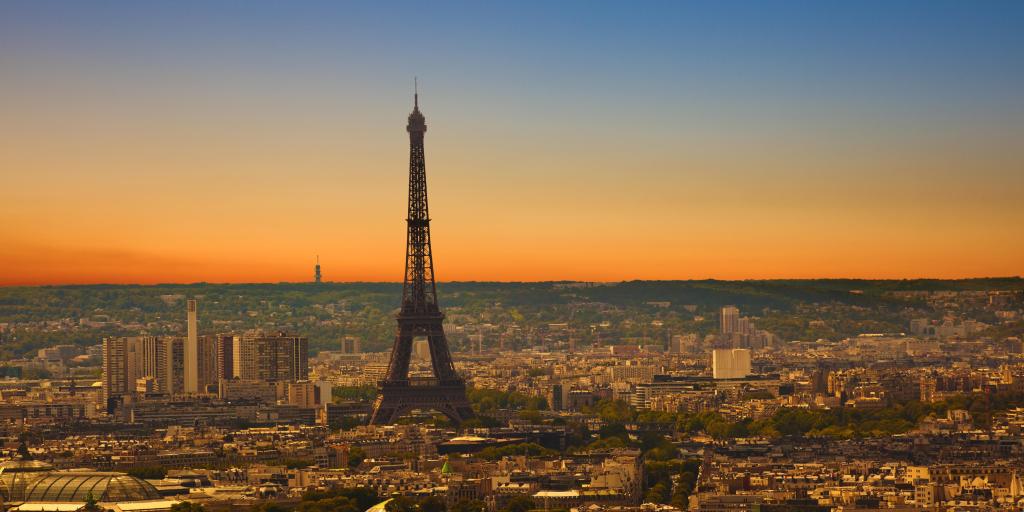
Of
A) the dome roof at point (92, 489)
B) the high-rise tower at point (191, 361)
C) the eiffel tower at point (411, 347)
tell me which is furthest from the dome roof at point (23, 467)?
the high-rise tower at point (191, 361)

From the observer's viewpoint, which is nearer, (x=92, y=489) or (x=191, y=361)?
(x=92, y=489)

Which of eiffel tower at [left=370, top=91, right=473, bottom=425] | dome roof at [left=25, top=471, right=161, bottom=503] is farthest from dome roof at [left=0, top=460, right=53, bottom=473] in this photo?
eiffel tower at [left=370, top=91, right=473, bottom=425]

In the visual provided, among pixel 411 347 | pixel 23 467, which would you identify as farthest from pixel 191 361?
pixel 23 467

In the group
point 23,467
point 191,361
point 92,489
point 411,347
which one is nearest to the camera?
point 92,489

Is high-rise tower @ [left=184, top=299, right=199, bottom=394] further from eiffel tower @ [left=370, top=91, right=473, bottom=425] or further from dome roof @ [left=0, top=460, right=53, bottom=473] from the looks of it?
dome roof @ [left=0, top=460, right=53, bottom=473]

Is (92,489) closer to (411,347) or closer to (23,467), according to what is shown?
(23,467)

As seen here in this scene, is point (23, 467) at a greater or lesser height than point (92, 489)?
greater
